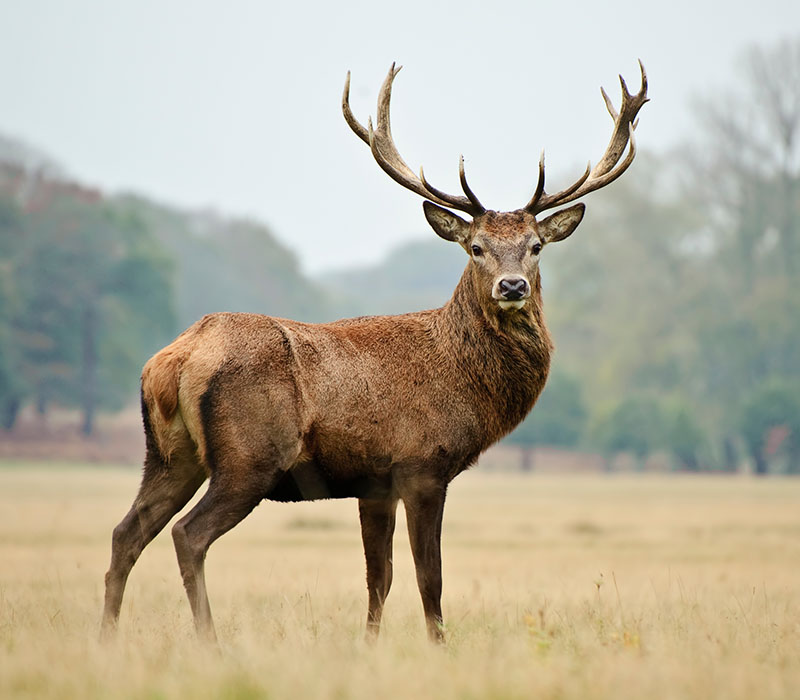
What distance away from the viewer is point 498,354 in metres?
8.03

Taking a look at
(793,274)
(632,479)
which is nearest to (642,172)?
(793,274)

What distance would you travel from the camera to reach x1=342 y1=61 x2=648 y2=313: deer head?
793cm

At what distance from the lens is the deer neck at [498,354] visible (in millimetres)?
7938

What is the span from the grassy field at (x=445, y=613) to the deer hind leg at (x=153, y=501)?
1.48 ft

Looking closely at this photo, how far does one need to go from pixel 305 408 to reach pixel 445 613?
2.37m

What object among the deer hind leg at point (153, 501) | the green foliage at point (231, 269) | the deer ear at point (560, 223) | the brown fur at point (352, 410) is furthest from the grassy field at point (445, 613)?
the green foliage at point (231, 269)

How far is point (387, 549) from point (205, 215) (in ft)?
349

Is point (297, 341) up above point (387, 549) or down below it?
above

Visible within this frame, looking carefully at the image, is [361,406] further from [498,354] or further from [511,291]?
[511,291]

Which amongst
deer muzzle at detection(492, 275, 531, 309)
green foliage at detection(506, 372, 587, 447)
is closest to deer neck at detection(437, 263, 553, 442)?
deer muzzle at detection(492, 275, 531, 309)

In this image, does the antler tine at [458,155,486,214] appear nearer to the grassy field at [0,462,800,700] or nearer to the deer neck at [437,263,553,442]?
the deer neck at [437,263,553,442]

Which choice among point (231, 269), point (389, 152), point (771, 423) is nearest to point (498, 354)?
point (389, 152)

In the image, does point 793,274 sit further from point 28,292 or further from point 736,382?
point 28,292

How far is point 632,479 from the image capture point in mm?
46000
